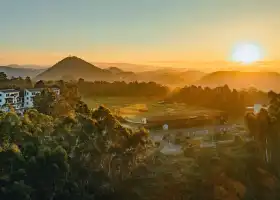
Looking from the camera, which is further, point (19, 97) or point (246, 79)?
point (246, 79)

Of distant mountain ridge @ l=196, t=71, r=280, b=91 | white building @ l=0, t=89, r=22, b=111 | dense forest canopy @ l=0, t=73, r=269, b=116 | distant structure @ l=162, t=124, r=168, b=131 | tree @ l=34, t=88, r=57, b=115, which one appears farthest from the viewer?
distant mountain ridge @ l=196, t=71, r=280, b=91

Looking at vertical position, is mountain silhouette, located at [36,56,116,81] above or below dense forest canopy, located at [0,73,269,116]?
above

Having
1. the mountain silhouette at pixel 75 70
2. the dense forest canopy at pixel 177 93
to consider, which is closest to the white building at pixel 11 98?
the dense forest canopy at pixel 177 93

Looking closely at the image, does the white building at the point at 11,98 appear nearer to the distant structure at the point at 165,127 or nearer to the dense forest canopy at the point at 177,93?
the dense forest canopy at the point at 177,93

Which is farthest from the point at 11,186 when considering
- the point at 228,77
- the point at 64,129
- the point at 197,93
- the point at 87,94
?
the point at 228,77

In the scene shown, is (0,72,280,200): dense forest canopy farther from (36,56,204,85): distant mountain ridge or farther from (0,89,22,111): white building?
(36,56,204,85): distant mountain ridge

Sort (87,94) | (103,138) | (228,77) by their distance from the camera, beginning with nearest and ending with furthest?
1. (103,138)
2. (87,94)
3. (228,77)

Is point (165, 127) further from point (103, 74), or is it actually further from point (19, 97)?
point (103, 74)

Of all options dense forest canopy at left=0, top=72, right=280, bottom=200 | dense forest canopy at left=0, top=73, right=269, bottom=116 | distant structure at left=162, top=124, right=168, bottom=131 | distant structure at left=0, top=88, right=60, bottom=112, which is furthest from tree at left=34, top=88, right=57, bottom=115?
dense forest canopy at left=0, top=73, right=269, bottom=116

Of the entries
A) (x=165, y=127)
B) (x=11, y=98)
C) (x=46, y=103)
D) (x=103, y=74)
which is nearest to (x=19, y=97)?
(x=11, y=98)

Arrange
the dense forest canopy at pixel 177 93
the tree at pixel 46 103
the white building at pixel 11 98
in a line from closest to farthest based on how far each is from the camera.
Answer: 1. the tree at pixel 46 103
2. the white building at pixel 11 98
3. the dense forest canopy at pixel 177 93

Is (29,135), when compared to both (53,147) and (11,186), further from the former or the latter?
(11,186)
